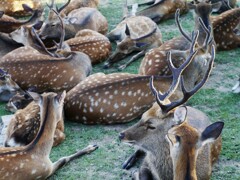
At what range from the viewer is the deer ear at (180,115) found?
4078mm

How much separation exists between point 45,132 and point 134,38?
3.10 metres

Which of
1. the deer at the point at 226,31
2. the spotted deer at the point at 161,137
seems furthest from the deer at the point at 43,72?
the deer at the point at 226,31

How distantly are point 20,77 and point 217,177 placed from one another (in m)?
2.59

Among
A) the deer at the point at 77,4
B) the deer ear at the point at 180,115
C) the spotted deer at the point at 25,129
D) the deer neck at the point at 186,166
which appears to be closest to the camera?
the deer neck at the point at 186,166

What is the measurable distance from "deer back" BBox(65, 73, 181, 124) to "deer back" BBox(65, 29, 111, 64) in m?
1.56

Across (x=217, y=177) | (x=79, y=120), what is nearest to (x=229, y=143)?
(x=217, y=177)

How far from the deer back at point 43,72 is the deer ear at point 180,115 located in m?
2.45

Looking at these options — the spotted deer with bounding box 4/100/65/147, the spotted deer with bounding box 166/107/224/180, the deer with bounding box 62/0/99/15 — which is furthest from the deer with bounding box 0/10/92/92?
the deer with bounding box 62/0/99/15

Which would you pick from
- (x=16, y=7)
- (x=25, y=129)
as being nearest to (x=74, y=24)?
(x=16, y=7)

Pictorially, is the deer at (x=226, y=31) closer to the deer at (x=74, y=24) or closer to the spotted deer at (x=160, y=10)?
the spotted deer at (x=160, y=10)

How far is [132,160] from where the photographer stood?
4949 mm

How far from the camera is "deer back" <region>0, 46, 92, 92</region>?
6.31 meters

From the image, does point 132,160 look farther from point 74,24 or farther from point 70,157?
point 74,24

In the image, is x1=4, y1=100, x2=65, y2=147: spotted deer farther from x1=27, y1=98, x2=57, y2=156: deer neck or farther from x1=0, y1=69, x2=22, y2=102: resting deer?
x1=0, y1=69, x2=22, y2=102: resting deer
